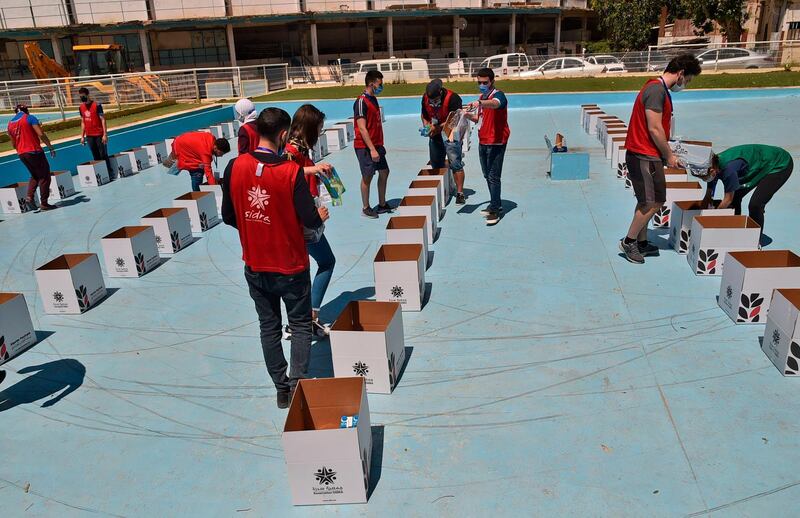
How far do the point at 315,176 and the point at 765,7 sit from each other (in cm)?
4559

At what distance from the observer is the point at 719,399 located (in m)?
3.78

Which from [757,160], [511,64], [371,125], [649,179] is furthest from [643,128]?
[511,64]

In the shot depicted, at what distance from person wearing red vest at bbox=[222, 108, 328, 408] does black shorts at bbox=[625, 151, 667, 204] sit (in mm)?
3410

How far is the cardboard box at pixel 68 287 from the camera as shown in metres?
5.64

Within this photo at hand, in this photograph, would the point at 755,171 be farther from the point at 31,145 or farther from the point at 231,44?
the point at 231,44

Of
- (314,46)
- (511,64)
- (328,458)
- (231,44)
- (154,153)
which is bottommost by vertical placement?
(154,153)

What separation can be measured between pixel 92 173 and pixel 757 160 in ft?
36.6

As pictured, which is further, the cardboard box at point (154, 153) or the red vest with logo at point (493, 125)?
the cardboard box at point (154, 153)

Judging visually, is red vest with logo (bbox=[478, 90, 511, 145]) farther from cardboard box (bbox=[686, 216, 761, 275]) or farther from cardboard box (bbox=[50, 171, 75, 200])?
cardboard box (bbox=[50, 171, 75, 200])

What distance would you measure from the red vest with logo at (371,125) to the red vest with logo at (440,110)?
768 mm

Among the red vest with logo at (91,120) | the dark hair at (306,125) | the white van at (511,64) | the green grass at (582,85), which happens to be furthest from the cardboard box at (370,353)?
the white van at (511,64)

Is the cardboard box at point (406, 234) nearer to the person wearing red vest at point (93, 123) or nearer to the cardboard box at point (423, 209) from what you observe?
the cardboard box at point (423, 209)

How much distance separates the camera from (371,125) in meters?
7.73

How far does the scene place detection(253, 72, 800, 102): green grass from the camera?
73.3 feet
